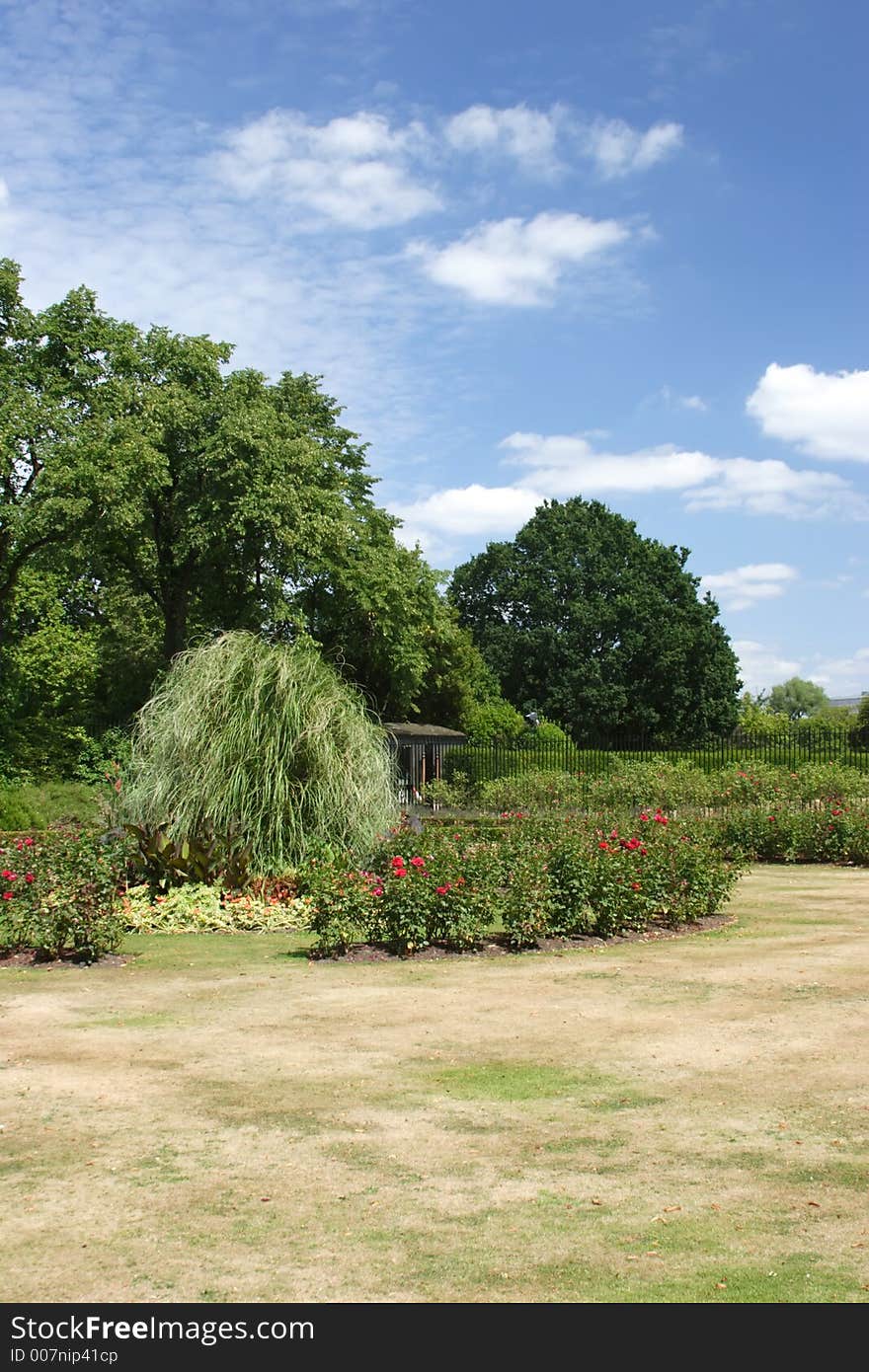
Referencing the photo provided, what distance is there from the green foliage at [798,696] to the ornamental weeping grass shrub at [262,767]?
100064 mm

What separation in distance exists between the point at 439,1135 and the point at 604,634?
150ft

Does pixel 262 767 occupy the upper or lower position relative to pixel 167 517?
lower

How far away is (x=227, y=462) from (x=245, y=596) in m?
3.79

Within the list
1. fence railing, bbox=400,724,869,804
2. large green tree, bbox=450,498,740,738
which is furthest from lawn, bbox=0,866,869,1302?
large green tree, bbox=450,498,740,738

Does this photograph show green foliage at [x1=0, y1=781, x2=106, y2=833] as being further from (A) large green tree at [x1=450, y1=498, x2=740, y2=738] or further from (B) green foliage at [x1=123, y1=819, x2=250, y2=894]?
(A) large green tree at [x1=450, y1=498, x2=740, y2=738]

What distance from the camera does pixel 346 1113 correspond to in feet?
18.0

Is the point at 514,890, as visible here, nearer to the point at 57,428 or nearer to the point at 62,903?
the point at 62,903

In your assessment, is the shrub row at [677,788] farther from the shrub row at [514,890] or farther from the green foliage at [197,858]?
the green foliage at [197,858]

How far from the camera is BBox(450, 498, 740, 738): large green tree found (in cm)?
4888

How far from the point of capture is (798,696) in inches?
4360

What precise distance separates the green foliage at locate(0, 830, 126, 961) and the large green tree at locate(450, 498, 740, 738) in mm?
39102

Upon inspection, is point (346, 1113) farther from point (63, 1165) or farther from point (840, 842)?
point (840, 842)

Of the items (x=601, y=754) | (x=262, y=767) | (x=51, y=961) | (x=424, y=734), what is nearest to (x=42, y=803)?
(x=424, y=734)

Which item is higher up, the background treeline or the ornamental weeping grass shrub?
the background treeline
